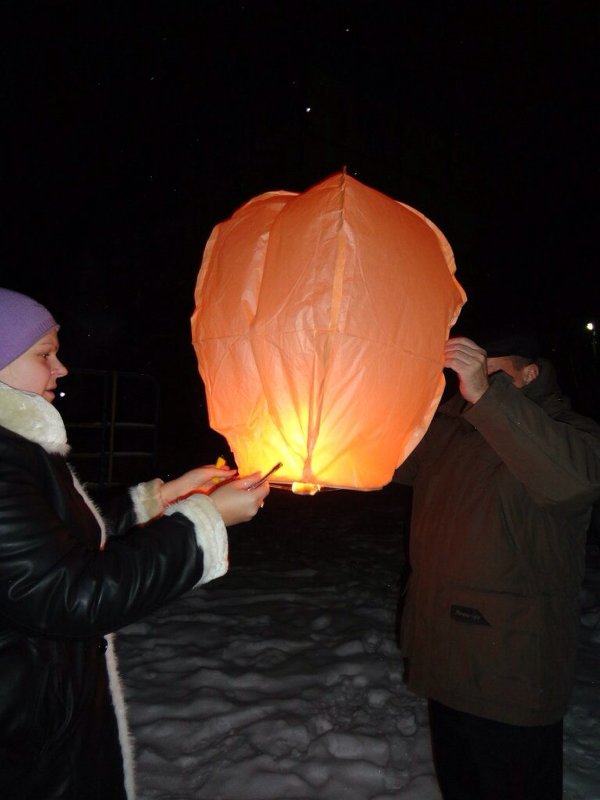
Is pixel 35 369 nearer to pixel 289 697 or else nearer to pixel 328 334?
pixel 328 334

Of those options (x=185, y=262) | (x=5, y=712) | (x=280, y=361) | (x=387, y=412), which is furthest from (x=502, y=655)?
(x=185, y=262)

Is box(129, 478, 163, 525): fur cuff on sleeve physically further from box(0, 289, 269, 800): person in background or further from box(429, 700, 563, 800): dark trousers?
box(429, 700, 563, 800): dark trousers

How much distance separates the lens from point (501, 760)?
1696 mm

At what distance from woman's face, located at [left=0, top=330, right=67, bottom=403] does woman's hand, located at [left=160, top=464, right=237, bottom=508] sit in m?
0.52

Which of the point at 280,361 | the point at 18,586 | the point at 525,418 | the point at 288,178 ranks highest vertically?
the point at 288,178

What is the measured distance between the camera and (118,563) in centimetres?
112

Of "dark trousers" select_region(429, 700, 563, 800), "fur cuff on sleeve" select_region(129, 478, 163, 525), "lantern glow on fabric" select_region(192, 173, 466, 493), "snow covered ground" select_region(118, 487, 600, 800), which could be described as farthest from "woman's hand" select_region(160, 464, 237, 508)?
"snow covered ground" select_region(118, 487, 600, 800)

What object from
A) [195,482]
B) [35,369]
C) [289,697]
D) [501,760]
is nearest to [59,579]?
[35,369]

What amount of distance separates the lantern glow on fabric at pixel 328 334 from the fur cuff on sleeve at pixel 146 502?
572 mm

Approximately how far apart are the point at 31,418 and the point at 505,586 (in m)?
1.49

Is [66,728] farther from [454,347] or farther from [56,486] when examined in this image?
[454,347]

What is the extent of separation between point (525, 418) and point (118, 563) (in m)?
1.19

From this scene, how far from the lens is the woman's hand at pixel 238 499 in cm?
132

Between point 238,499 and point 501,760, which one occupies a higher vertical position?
point 238,499
